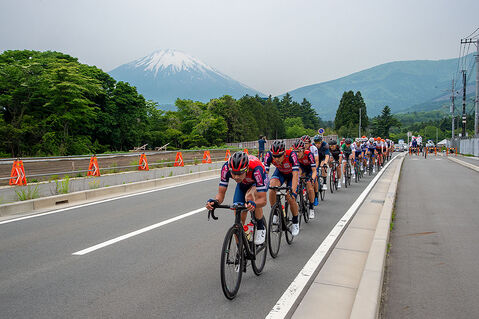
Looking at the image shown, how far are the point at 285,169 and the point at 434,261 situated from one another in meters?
2.77

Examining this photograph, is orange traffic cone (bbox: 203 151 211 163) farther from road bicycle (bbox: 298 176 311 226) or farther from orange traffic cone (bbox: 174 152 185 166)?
road bicycle (bbox: 298 176 311 226)

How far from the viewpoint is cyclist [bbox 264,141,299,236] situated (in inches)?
225

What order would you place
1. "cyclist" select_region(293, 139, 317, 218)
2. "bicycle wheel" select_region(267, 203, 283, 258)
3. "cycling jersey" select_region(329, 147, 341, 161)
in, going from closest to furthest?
"bicycle wheel" select_region(267, 203, 283, 258)
"cyclist" select_region(293, 139, 317, 218)
"cycling jersey" select_region(329, 147, 341, 161)

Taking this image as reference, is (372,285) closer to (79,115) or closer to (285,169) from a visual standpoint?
(285,169)

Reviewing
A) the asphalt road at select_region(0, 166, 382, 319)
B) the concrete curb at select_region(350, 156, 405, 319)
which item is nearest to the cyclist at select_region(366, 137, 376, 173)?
the asphalt road at select_region(0, 166, 382, 319)

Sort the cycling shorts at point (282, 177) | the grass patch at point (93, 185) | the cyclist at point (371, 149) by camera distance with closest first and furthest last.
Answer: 1. the cycling shorts at point (282, 177)
2. the grass patch at point (93, 185)
3. the cyclist at point (371, 149)

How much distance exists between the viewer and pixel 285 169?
21.7 ft

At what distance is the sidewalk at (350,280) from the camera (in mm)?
3678

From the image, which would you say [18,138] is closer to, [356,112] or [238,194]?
[238,194]

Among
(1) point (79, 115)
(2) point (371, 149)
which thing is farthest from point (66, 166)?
(1) point (79, 115)

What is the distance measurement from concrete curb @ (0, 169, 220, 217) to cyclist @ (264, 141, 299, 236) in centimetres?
668

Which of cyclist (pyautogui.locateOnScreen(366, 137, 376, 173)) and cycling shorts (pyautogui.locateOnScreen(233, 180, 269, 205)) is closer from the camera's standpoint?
cycling shorts (pyautogui.locateOnScreen(233, 180, 269, 205))

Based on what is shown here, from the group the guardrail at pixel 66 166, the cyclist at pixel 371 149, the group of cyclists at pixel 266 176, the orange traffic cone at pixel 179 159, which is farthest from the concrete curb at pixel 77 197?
the cyclist at pixel 371 149

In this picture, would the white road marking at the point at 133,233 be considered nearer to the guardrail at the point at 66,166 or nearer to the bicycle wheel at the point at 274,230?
the bicycle wheel at the point at 274,230
